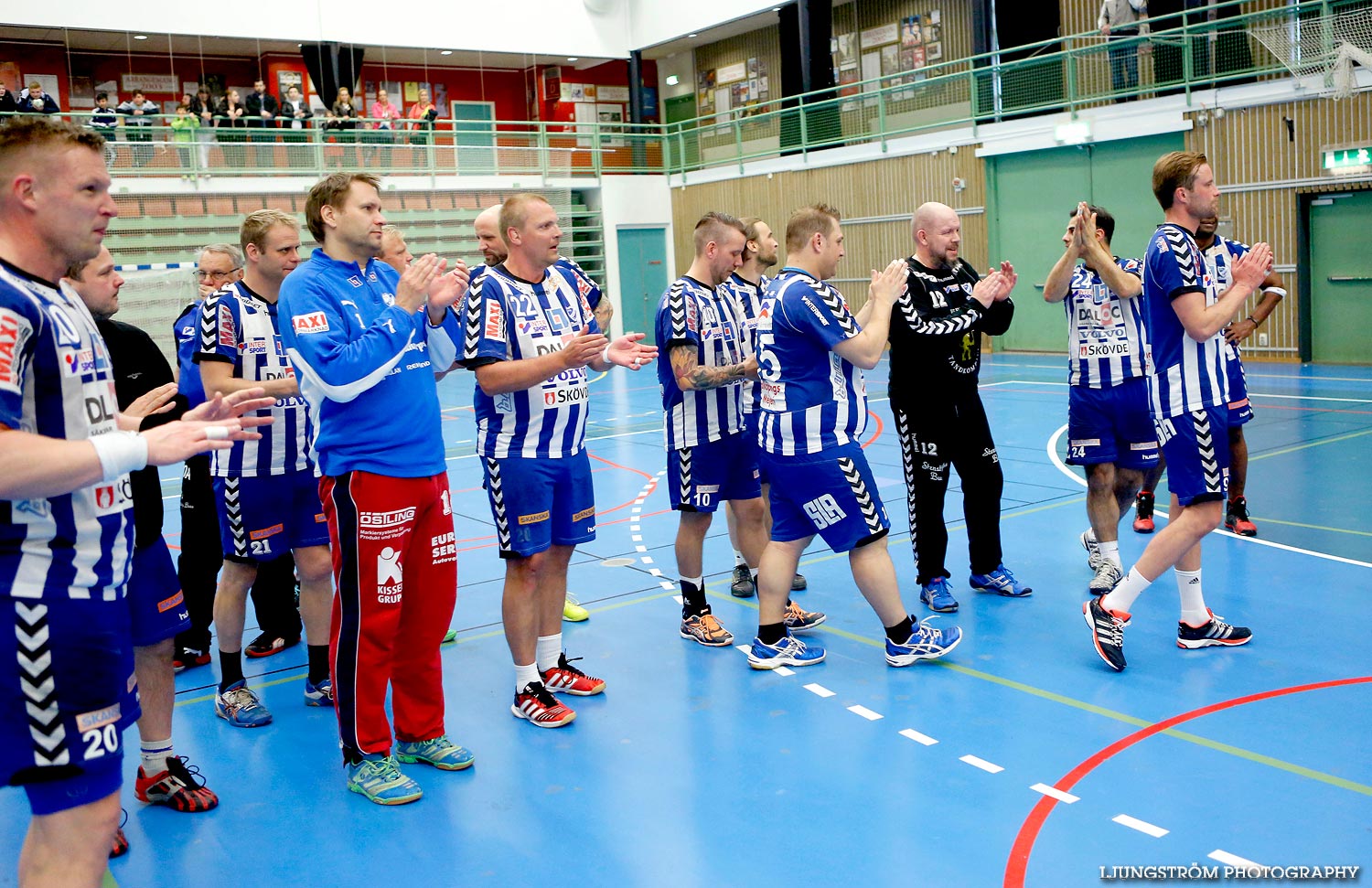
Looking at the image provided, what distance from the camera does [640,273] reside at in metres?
28.5

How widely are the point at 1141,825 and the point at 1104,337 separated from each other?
3452mm

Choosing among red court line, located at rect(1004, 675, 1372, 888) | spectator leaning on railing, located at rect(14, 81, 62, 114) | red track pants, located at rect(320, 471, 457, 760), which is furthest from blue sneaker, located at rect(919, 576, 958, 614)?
spectator leaning on railing, located at rect(14, 81, 62, 114)

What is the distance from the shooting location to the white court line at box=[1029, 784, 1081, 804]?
3756 millimetres

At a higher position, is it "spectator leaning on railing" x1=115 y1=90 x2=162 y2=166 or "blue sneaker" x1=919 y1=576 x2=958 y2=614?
"spectator leaning on railing" x1=115 y1=90 x2=162 y2=166

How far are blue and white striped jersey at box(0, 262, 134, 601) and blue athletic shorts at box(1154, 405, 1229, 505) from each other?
13.7 feet

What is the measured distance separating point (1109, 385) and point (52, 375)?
5.36 metres

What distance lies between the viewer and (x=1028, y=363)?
1859 centimetres

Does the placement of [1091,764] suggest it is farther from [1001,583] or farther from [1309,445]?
[1309,445]

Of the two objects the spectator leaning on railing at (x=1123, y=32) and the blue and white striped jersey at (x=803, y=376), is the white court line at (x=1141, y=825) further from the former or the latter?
the spectator leaning on railing at (x=1123, y=32)

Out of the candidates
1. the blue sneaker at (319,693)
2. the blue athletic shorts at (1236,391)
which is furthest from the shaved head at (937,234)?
the blue sneaker at (319,693)

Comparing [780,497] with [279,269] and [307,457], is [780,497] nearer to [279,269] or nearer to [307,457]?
[307,457]

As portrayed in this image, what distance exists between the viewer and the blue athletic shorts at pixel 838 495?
5.05m

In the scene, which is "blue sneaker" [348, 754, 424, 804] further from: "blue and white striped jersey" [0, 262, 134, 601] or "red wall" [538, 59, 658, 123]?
"red wall" [538, 59, 658, 123]

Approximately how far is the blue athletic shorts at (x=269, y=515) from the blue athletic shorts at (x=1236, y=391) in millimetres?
4479
